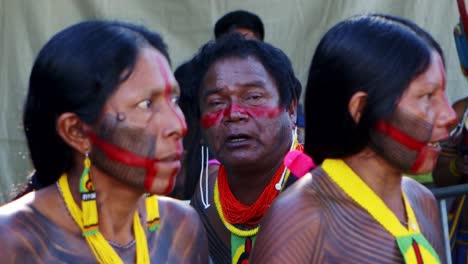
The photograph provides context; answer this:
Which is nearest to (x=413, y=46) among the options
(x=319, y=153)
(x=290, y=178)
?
(x=319, y=153)

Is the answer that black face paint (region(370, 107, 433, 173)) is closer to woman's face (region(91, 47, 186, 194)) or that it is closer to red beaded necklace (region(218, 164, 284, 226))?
woman's face (region(91, 47, 186, 194))

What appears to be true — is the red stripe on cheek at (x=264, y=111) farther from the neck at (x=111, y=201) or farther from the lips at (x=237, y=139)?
the neck at (x=111, y=201)

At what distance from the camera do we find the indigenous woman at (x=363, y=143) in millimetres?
2881

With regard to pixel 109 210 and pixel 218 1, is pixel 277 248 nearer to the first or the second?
pixel 109 210

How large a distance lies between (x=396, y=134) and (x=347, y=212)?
298 millimetres

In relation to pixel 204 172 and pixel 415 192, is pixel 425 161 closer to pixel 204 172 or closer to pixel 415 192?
pixel 415 192

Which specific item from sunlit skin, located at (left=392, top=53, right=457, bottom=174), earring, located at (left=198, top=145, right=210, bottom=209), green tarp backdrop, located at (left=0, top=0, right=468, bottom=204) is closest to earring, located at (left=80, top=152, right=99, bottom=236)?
sunlit skin, located at (left=392, top=53, right=457, bottom=174)

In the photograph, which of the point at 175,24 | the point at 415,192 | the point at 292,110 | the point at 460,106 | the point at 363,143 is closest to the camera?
the point at 363,143

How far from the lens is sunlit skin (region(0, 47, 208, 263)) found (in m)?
2.80

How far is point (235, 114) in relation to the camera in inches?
155

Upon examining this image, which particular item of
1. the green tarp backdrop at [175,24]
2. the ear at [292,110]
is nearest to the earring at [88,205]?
the ear at [292,110]

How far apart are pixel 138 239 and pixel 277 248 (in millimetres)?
472

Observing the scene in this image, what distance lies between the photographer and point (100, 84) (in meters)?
2.78

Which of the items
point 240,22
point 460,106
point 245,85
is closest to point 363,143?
point 245,85
